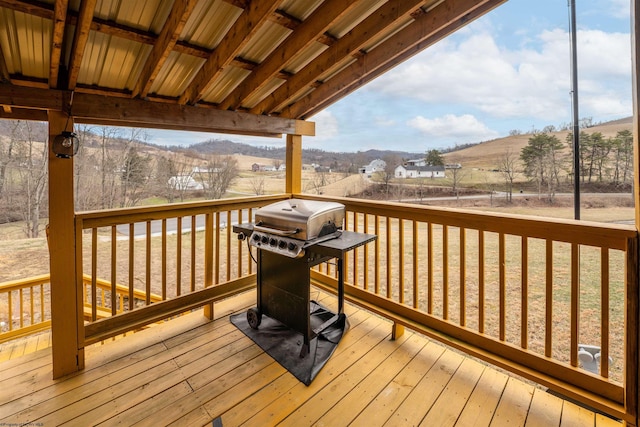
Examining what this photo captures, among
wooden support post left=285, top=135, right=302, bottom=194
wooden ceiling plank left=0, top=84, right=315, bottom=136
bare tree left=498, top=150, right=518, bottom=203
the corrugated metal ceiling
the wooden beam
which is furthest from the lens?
bare tree left=498, top=150, right=518, bottom=203

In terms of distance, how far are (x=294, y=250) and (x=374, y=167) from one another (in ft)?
18.4

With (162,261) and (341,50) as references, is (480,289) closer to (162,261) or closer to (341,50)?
(341,50)

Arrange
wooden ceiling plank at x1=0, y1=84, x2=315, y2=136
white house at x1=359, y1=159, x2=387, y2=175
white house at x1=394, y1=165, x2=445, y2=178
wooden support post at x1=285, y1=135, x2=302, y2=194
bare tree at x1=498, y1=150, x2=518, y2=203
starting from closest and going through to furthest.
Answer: wooden ceiling plank at x1=0, y1=84, x2=315, y2=136, wooden support post at x1=285, y1=135, x2=302, y2=194, bare tree at x1=498, y1=150, x2=518, y2=203, white house at x1=394, y1=165, x2=445, y2=178, white house at x1=359, y1=159, x2=387, y2=175

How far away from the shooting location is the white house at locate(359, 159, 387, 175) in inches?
283

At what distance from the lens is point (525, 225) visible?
6.57 feet

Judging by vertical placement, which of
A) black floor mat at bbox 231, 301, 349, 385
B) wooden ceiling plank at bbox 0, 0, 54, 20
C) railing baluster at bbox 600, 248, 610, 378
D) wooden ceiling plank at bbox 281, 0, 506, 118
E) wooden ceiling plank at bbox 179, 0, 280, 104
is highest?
wooden ceiling plank at bbox 281, 0, 506, 118

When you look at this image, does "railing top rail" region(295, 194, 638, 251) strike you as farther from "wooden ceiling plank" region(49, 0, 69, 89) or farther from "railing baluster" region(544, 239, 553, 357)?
"wooden ceiling plank" region(49, 0, 69, 89)

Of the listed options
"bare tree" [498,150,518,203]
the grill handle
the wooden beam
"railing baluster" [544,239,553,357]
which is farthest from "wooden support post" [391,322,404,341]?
"bare tree" [498,150,518,203]

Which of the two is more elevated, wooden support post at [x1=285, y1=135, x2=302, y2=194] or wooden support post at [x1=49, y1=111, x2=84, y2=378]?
wooden support post at [x1=285, y1=135, x2=302, y2=194]

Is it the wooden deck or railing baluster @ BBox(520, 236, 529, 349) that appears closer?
the wooden deck

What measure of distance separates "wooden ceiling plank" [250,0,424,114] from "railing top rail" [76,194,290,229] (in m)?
1.15

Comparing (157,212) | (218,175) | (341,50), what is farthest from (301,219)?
(218,175)

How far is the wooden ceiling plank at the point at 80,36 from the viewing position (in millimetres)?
1720

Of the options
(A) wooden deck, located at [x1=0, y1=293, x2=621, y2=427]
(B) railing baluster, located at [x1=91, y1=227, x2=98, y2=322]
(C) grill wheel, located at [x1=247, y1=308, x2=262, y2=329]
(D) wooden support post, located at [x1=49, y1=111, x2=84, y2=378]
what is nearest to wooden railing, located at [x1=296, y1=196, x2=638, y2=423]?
(A) wooden deck, located at [x1=0, y1=293, x2=621, y2=427]
